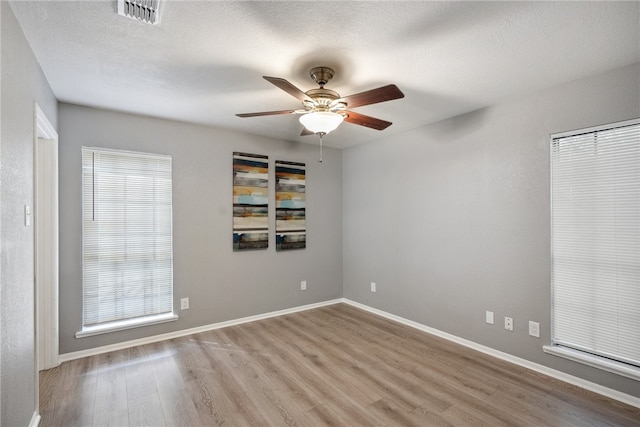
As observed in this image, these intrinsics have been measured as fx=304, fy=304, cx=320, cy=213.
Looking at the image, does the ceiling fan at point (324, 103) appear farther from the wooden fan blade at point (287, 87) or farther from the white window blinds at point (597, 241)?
the white window blinds at point (597, 241)

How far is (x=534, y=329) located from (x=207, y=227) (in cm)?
357

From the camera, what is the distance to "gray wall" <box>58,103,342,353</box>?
118 inches

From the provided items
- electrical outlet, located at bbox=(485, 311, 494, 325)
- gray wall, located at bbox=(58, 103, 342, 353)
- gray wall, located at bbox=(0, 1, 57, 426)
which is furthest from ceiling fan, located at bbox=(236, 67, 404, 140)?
electrical outlet, located at bbox=(485, 311, 494, 325)

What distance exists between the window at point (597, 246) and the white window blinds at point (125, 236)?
3.91 metres

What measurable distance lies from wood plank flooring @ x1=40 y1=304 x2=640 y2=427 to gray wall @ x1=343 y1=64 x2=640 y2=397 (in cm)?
43

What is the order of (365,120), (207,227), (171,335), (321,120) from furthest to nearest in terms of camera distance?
(207,227), (171,335), (365,120), (321,120)

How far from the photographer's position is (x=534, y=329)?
8.99 feet

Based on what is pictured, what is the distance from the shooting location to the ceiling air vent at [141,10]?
158 centimetres

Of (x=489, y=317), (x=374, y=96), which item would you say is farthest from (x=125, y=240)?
(x=489, y=317)

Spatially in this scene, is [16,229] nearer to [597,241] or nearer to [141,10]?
[141,10]

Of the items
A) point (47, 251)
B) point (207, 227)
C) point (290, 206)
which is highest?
point (290, 206)

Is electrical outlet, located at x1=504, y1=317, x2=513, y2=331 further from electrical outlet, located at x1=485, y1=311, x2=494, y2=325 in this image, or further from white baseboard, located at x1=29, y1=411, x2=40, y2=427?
white baseboard, located at x1=29, y1=411, x2=40, y2=427

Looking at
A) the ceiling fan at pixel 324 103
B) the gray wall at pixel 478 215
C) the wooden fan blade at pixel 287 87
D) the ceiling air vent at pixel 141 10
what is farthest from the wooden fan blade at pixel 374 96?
the gray wall at pixel 478 215

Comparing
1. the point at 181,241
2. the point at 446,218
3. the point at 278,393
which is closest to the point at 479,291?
the point at 446,218
